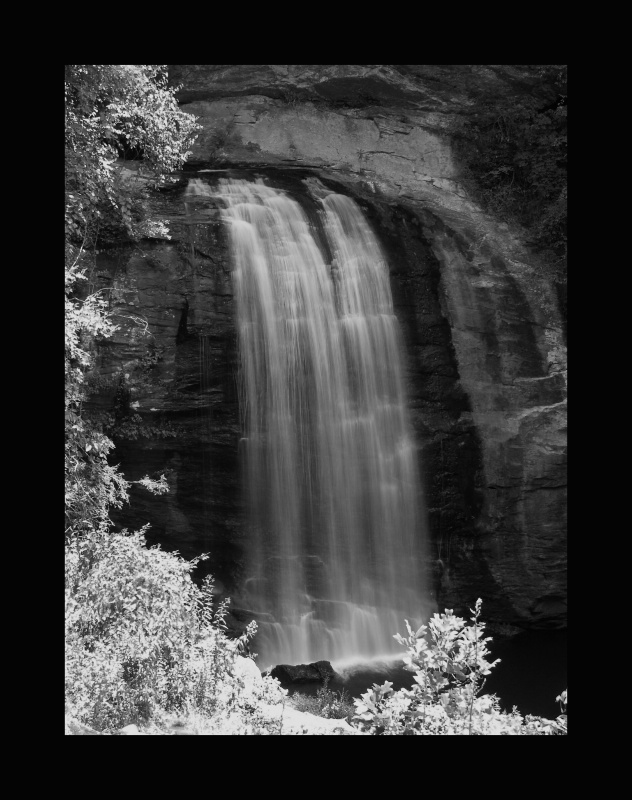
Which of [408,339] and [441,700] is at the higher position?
[408,339]

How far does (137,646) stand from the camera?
199 inches

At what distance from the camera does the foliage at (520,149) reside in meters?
10.7

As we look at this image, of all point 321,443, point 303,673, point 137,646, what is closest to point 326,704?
point 303,673

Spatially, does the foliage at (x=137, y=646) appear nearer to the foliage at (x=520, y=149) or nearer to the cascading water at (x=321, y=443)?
the cascading water at (x=321, y=443)

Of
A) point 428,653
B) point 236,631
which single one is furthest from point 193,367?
point 428,653

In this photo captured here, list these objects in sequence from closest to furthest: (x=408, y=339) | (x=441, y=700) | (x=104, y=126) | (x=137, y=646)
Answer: (x=441, y=700) < (x=137, y=646) < (x=104, y=126) < (x=408, y=339)

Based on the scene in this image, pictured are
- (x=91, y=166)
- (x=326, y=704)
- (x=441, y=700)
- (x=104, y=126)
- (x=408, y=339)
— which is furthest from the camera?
(x=408, y=339)

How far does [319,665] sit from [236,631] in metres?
1.62

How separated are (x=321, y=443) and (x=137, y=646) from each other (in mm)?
5114

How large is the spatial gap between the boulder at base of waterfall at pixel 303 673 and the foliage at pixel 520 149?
7.21 metres

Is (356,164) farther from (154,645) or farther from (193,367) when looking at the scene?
(154,645)

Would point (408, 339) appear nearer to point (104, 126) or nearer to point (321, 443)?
point (321, 443)

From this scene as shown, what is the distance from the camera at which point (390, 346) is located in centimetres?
1002

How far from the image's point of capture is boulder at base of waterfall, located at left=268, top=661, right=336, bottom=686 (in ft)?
27.4
